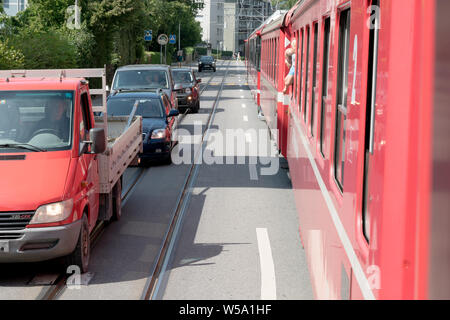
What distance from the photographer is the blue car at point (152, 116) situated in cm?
1369

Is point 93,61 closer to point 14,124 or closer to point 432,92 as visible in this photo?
Answer: point 14,124

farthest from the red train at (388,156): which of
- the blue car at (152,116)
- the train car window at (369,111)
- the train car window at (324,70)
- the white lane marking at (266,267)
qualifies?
the blue car at (152,116)

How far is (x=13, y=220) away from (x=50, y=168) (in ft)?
2.37

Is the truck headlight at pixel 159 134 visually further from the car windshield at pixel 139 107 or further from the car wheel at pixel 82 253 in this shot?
the car wheel at pixel 82 253

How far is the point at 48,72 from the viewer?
8.34m

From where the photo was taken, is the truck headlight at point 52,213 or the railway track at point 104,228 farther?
the railway track at point 104,228

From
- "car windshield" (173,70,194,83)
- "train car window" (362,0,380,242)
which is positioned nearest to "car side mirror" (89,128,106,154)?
"train car window" (362,0,380,242)

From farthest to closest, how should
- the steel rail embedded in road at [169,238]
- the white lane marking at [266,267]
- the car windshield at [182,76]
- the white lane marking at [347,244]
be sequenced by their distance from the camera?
the car windshield at [182,76], the steel rail embedded in road at [169,238], the white lane marking at [266,267], the white lane marking at [347,244]

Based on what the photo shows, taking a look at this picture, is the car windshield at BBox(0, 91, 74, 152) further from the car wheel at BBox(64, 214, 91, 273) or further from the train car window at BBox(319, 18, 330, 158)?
the train car window at BBox(319, 18, 330, 158)

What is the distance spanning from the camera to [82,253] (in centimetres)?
682

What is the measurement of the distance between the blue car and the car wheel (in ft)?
21.7

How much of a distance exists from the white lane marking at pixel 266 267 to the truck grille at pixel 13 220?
229cm
